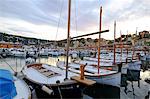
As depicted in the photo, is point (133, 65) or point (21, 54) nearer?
point (133, 65)

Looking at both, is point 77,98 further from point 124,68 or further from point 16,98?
point 124,68

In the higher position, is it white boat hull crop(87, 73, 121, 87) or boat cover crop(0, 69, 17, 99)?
boat cover crop(0, 69, 17, 99)

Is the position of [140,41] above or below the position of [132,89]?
above

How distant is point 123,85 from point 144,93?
95.6 inches

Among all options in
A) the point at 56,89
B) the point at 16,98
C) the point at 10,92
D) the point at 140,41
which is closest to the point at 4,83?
the point at 10,92

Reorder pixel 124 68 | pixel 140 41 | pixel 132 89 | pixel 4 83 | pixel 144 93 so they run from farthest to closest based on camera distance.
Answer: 1. pixel 140 41
2. pixel 124 68
3. pixel 132 89
4. pixel 144 93
5. pixel 4 83

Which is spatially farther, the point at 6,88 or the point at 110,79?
the point at 110,79

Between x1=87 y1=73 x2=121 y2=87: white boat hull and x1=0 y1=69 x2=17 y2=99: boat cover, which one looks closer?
x1=0 y1=69 x2=17 y2=99: boat cover

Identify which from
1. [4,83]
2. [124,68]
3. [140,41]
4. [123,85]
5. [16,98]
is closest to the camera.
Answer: [4,83]

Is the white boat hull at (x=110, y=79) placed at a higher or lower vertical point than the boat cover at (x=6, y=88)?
lower

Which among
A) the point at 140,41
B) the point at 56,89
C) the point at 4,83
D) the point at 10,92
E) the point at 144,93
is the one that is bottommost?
the point at 144,93

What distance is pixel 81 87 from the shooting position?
34.7 ft

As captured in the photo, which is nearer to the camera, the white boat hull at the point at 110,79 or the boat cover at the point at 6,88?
the boat cover at the point at 6,88

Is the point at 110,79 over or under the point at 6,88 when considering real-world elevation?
under
